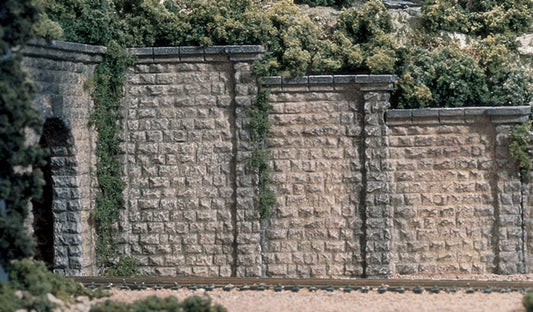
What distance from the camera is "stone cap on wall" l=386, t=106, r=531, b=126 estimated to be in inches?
730

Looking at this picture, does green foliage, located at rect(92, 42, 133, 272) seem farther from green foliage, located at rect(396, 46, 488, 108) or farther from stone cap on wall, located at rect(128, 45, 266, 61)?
green foliage, located at rect(396, 46, 488, 108)

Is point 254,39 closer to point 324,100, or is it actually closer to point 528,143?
point 324,100

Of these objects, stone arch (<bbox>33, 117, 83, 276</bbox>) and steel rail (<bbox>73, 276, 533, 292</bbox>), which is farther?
stone arch (<bbox>33, 117, 83, 276</bbox>)

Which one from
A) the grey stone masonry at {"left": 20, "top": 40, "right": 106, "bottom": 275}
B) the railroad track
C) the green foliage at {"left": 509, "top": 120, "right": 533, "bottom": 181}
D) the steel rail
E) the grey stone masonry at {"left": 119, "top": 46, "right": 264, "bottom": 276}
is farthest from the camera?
the grey stone masonry at {"left": 119, "top": 46, "right": 264, "bottom": 276}

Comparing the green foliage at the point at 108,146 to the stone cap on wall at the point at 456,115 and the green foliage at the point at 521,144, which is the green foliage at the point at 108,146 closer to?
the stone cap on wall at the point at 456,115

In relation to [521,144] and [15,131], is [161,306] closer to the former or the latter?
[15,131]

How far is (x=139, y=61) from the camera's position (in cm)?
1912

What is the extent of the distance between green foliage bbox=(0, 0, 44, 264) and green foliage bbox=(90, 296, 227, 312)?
1670 millimetres

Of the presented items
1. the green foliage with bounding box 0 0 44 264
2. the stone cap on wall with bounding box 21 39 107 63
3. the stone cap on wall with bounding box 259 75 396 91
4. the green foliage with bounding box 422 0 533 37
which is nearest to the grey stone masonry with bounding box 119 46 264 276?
the stone cap on wall with bounding box 259 75 396 91

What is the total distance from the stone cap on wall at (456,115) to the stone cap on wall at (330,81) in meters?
0.50

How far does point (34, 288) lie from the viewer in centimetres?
1420

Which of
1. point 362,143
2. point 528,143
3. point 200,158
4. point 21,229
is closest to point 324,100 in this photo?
point 362,143

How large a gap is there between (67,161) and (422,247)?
6.16m

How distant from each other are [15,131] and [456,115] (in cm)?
772
